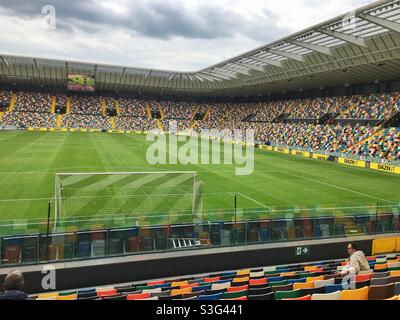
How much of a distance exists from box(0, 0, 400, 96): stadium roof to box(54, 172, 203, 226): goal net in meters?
20.3

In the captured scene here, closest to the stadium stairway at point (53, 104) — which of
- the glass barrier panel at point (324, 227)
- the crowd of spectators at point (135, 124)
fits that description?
the crowd of spectators at point (135, 124)

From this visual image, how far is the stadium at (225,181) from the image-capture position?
1044 centimetres

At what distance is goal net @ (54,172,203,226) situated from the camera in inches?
704

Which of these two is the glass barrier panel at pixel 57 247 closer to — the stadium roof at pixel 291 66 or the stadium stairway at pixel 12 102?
the stadium roof at pixel 291 66

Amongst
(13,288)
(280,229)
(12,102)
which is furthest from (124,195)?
(12,102)

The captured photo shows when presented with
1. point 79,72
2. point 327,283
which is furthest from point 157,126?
point 327,283

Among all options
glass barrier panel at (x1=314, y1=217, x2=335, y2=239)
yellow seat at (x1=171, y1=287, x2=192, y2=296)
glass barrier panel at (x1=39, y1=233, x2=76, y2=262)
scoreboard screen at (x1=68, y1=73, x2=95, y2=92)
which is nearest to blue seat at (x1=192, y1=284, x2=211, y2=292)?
yellow seat at (x1=171, y1=287, x2=192, y2=296)

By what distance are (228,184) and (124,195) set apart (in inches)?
333

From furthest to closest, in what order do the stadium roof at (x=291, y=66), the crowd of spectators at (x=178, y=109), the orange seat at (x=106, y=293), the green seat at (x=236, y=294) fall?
the crowd of spectators at (x=178, y=109)
the stadium roof at (x=291, y=66)
the orange seat at (x=106, y=293)
the green seat at (x=236, y=294)

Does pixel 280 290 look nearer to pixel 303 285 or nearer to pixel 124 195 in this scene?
pixel 303 285

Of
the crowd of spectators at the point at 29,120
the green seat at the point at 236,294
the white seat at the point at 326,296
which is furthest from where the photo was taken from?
the crowd of spectators at the point at 29,120

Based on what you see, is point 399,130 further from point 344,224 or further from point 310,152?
point 344,224

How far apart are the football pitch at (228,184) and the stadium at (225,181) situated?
0.13 m

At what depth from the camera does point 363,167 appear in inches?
1545
